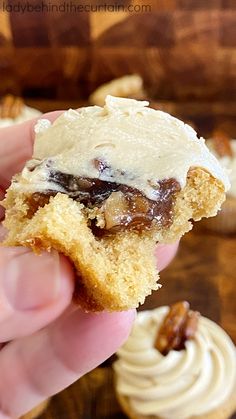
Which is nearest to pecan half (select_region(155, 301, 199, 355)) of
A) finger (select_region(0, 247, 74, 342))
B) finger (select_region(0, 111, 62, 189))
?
finger (select_region(0, 111, 62, 189))

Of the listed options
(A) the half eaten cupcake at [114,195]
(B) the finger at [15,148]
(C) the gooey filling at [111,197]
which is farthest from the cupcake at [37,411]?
(C) the gooey filling at [111,197]

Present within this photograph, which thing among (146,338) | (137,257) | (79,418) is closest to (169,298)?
(146,338)

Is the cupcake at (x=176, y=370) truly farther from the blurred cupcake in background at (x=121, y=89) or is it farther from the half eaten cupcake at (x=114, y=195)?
the blurred cupcake in background at (x=121, y=89)

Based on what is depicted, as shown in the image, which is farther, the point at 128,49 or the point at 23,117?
the point at 128,49

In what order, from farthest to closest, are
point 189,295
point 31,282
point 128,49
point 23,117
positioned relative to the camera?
point 128,49 < point 23,117 < point 189,295 < point 31,282

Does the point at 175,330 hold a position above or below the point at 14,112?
below

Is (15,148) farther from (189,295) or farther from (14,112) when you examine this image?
(14,112)

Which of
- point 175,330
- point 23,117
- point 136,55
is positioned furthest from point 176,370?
point 136,55
